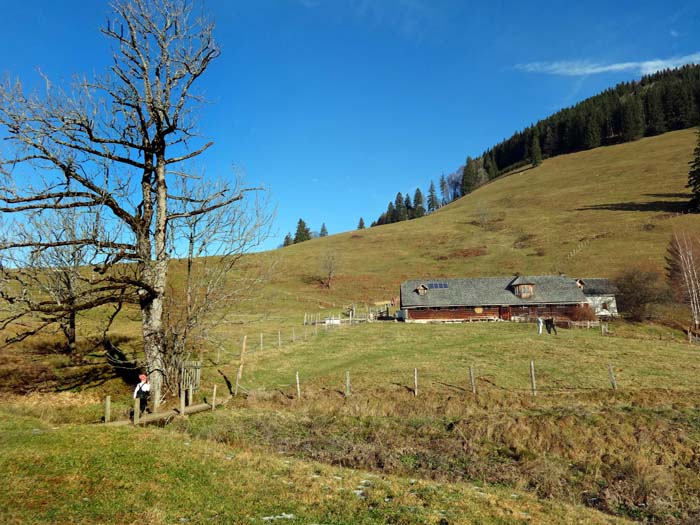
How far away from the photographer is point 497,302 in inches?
2218

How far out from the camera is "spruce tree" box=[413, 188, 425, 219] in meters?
171

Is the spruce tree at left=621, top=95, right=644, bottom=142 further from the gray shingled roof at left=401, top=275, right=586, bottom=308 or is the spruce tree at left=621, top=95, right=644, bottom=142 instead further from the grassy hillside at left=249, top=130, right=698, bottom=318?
the gray shingled roof at left=401, top=275, right=586, bottom=308

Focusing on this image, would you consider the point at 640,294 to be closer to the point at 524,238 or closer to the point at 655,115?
the point at 524,238

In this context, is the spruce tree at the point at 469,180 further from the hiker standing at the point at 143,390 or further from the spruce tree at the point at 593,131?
the hiker standing at the point at 143,390

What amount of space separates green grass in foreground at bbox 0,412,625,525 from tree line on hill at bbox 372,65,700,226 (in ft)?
524

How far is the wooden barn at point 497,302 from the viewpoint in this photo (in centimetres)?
5588

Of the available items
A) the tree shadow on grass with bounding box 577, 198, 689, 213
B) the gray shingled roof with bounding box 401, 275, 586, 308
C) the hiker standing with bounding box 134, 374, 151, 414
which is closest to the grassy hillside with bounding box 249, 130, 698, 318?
the tree shadow on grass with bounding box 577, 198, 689, 213

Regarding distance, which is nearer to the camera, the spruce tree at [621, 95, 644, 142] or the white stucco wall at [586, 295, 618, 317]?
the white stucco wall at [586, 295, 618, 317]

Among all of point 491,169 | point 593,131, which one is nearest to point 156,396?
point 593,131

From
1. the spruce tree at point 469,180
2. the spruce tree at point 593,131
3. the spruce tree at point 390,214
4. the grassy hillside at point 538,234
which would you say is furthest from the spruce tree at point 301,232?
the spruce tree at point 593,131

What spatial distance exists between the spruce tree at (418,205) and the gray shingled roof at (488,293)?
372 feet

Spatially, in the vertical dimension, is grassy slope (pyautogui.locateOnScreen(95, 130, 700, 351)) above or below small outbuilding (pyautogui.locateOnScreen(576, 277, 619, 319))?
above

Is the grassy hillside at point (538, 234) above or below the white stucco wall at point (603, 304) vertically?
above

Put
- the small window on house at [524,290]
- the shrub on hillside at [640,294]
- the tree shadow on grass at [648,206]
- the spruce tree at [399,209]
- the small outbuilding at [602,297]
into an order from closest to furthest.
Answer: the shrub on hillside at [640,294] < the small window on house at [524,290] < the small outbuilding at [602,297] < the tree shadow on grass at [648,206] < the spruce tree at [399,209]
